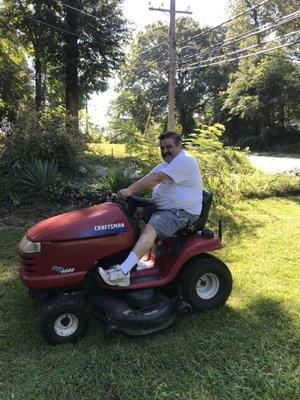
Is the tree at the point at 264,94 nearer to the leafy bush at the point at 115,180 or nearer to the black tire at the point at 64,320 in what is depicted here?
the leafy bush at the point at 115,180

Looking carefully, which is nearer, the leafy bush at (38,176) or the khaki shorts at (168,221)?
the khaki shorts at (168,221)

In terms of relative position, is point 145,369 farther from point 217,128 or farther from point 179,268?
point 217,128

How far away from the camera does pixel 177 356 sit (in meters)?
3.34

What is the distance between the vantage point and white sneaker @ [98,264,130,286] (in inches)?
139

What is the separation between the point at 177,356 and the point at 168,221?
3.66ft

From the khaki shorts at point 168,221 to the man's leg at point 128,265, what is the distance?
8 centimetres

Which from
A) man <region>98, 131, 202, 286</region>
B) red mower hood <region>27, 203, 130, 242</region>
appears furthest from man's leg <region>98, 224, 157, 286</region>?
red mower hood <region>27, 203, 130, 242</region>

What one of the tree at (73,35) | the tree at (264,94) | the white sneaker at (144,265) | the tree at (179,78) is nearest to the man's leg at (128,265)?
the white sneaker at (144,265)

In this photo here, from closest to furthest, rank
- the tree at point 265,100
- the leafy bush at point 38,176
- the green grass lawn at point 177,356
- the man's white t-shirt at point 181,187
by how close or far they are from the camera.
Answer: the green grass lawn at point 177,356 < the man's white t-shirt at point 181,187 < the leafy bush at point 38,176 < the tree at point 265,100

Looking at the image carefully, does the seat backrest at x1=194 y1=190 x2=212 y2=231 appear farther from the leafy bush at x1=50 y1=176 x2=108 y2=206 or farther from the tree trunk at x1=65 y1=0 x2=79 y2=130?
the tree trunk at x1=65 y1=0 x2=79 y2=130

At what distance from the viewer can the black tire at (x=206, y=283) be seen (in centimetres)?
394

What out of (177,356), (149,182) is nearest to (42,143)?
(149,182)

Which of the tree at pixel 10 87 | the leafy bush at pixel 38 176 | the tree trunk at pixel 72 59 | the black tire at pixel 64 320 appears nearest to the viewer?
the black tire at pixel 64 320

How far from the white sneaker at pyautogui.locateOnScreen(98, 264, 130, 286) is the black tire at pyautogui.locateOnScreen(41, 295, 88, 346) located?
29 centimetres
